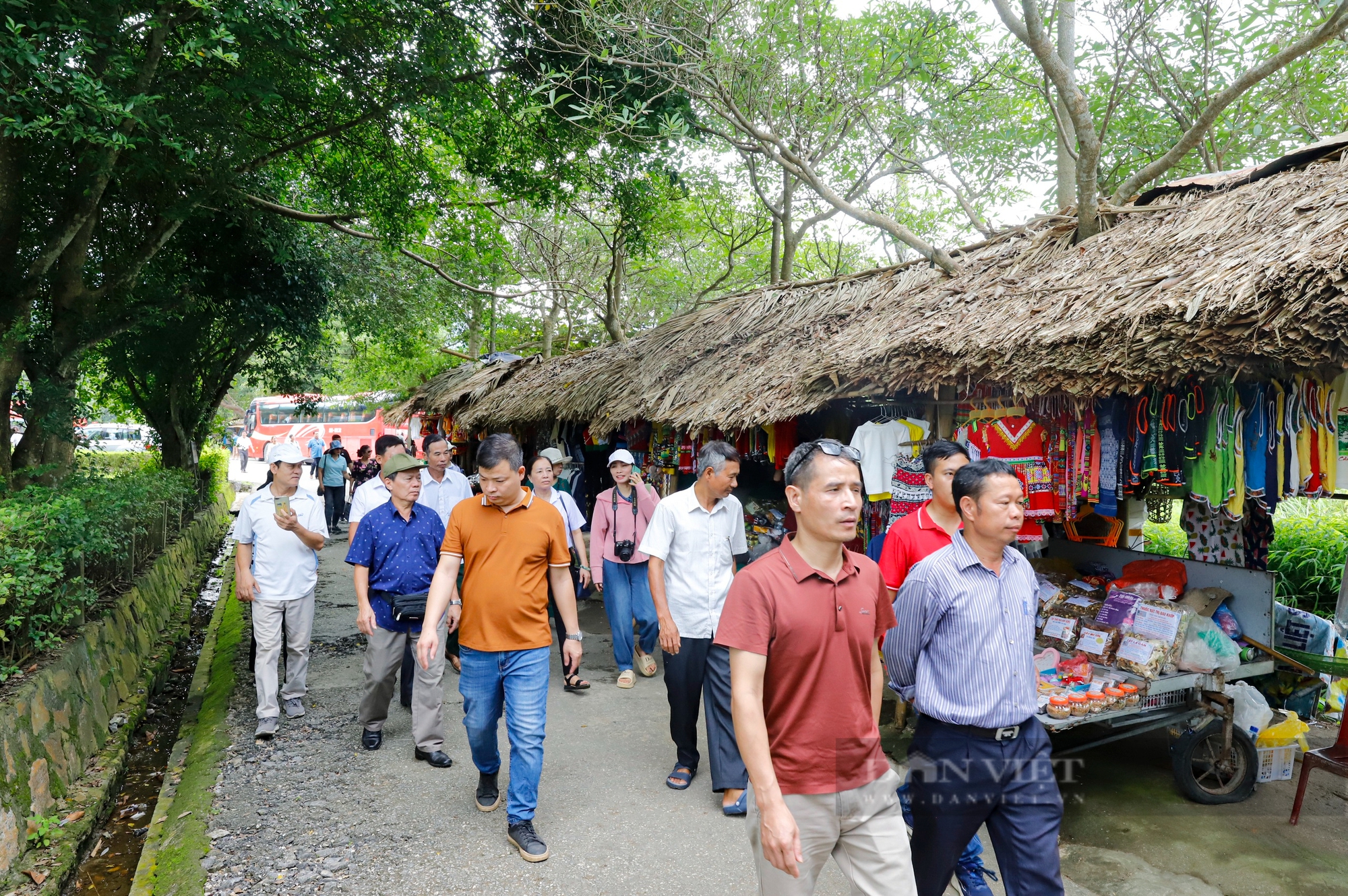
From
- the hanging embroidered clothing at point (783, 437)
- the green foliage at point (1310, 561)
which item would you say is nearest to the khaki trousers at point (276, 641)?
the hanging embroidered clothing at point (783, 437)

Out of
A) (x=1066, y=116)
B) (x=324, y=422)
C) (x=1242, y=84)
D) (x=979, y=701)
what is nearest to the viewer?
(x=979, y=701)

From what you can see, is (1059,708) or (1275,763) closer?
(1059,708)

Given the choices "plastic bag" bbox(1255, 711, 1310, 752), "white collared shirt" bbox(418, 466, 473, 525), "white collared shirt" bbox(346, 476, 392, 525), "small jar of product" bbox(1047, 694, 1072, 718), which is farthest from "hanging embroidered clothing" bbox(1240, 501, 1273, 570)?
"white collared shirt" bbox(346, 476, 392, 525)

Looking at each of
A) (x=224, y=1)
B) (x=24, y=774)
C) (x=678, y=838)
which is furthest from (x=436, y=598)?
(x=224, y=1)

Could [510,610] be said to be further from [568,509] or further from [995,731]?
[568,509]

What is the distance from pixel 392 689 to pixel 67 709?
6.44 ft

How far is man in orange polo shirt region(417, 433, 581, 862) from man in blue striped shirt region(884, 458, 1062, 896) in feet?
Answer: 5.98

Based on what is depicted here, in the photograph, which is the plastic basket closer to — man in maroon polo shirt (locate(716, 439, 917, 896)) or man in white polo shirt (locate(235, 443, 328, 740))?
man in maroon polo shirt (locate(716, 439, 917, 896))

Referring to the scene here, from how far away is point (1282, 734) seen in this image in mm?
4688

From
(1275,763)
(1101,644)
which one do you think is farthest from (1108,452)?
(1275,763)

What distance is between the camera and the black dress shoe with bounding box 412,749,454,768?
4.84 meters

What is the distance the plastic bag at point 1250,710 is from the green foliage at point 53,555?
6839 millimetres

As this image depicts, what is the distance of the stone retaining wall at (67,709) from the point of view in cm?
409

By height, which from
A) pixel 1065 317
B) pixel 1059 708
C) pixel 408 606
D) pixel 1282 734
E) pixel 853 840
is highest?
pixel 1065 317
